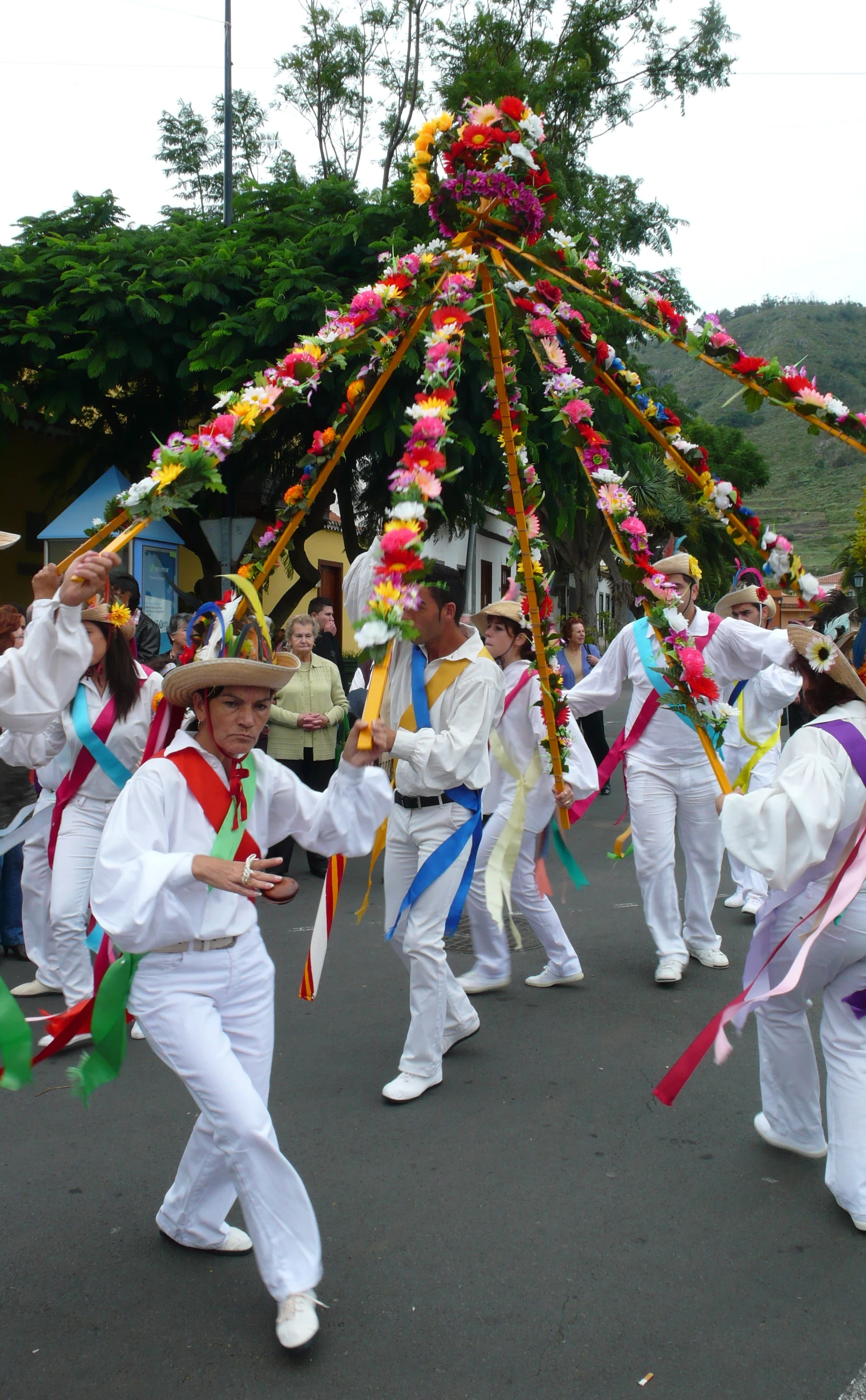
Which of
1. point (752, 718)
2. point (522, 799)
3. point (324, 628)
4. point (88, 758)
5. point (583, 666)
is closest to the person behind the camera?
point (88, 758)

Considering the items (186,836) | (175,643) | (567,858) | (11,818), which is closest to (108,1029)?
(186,836)

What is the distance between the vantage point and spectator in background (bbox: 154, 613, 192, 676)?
26.1ft

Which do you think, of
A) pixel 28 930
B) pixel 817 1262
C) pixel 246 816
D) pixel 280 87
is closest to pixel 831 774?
pixel 817 1262

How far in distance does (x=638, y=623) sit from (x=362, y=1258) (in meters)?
3.47

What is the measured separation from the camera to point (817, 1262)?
10.1 feet

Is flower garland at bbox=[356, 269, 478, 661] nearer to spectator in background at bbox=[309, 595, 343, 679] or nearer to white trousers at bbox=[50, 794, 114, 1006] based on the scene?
white trousers at bbox=[50, 794, 114, 1006]

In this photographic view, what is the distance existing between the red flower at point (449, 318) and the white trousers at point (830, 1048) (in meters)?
2.28

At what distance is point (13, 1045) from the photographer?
2.82 metres

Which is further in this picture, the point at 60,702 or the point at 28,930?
the point at 28,930

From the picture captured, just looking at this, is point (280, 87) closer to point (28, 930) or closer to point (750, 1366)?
point (28, 930)

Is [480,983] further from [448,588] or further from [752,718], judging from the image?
[752,718]

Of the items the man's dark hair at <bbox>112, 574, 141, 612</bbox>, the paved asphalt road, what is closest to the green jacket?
the man's dark hair at <bbox>112, 574, 141, 612</bbox>

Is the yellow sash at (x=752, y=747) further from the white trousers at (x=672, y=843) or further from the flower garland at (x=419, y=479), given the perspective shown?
the flower garland at (x=419, y=479)

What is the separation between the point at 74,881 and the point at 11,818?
107 cm
